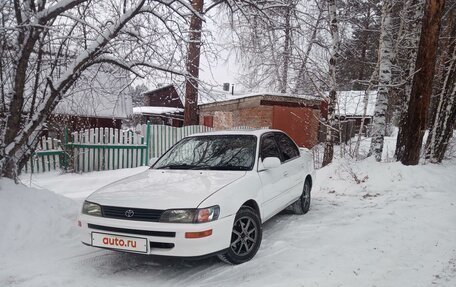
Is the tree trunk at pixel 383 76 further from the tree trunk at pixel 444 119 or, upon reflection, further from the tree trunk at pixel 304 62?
the tree trunk at pixel 304 62

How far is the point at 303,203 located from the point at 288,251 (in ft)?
6.26

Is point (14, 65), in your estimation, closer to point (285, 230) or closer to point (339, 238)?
point (285, 230)

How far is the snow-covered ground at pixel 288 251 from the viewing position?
11.0 ft

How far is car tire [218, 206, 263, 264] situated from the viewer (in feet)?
11.9

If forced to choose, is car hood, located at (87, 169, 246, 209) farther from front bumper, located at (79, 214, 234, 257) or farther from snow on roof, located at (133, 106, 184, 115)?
snow on roof, located at (133, 106, 184, 115)

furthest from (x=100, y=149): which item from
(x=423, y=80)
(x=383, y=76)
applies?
(x=423, y=80)

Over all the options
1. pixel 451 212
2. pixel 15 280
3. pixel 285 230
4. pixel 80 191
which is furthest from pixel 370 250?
pixel 80 191

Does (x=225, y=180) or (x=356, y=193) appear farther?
(x=356, y=193)

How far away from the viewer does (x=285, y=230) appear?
4918 millimetres

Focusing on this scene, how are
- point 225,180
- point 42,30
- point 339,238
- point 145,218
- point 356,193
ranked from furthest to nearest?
point 356,193 → point 42,30 → point 339,238 → point 225,180 → point 145,218

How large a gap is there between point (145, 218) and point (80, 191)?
5.08 metres

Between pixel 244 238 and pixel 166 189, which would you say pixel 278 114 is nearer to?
pixel 244 238

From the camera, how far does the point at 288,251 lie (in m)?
4.06

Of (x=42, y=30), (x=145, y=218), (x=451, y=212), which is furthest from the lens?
(x=451, y=212)
